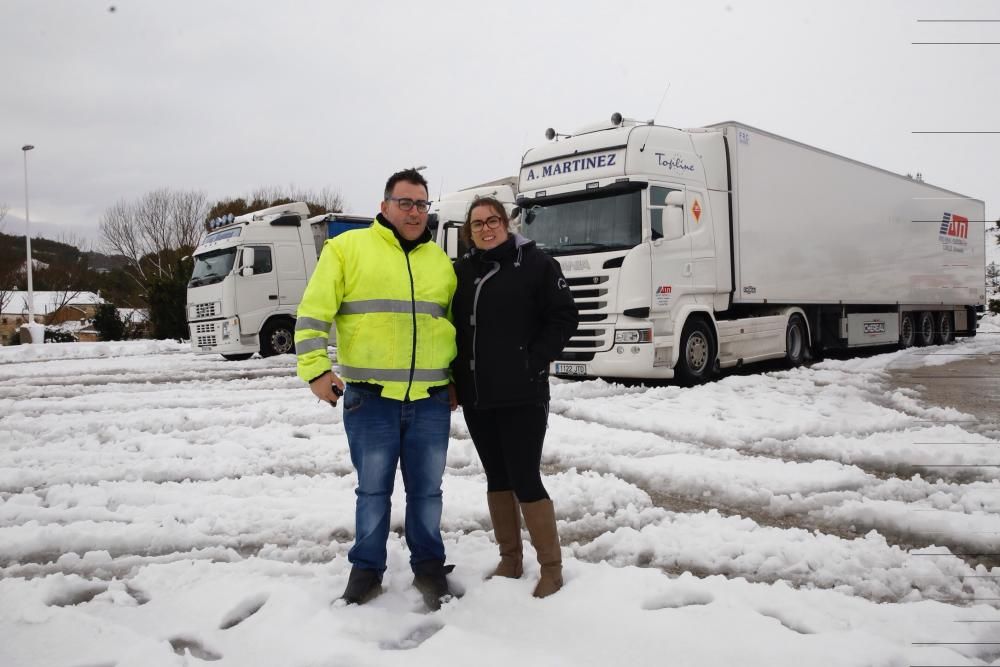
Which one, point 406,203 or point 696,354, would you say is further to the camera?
point 696,354

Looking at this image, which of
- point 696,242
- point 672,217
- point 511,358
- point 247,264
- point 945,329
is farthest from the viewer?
point 945,329

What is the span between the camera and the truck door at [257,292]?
1545 centimetres

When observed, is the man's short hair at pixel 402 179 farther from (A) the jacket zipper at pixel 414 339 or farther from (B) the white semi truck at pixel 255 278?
(B) the white semi truck at pixel 255 278

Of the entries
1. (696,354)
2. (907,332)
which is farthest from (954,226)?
(696,354)

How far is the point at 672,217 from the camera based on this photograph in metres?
9.42

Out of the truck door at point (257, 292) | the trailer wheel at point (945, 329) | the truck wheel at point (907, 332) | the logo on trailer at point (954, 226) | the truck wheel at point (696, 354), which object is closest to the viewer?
the truck wheel at point (696, 354)

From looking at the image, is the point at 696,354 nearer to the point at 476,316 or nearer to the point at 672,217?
the point at 672,217

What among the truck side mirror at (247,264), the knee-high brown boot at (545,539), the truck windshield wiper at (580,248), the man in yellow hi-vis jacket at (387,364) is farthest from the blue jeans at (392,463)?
the truck side mirror at (247,264)

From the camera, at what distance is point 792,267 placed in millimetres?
12055

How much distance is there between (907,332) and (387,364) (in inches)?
680

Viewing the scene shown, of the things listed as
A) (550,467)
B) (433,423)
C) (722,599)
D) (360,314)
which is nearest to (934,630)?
(722,599)

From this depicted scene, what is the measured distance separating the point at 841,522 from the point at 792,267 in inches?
333

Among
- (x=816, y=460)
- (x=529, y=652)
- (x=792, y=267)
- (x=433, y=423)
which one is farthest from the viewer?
(x=792, y=267)

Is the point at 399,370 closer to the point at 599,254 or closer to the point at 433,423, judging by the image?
the point at 433,423
